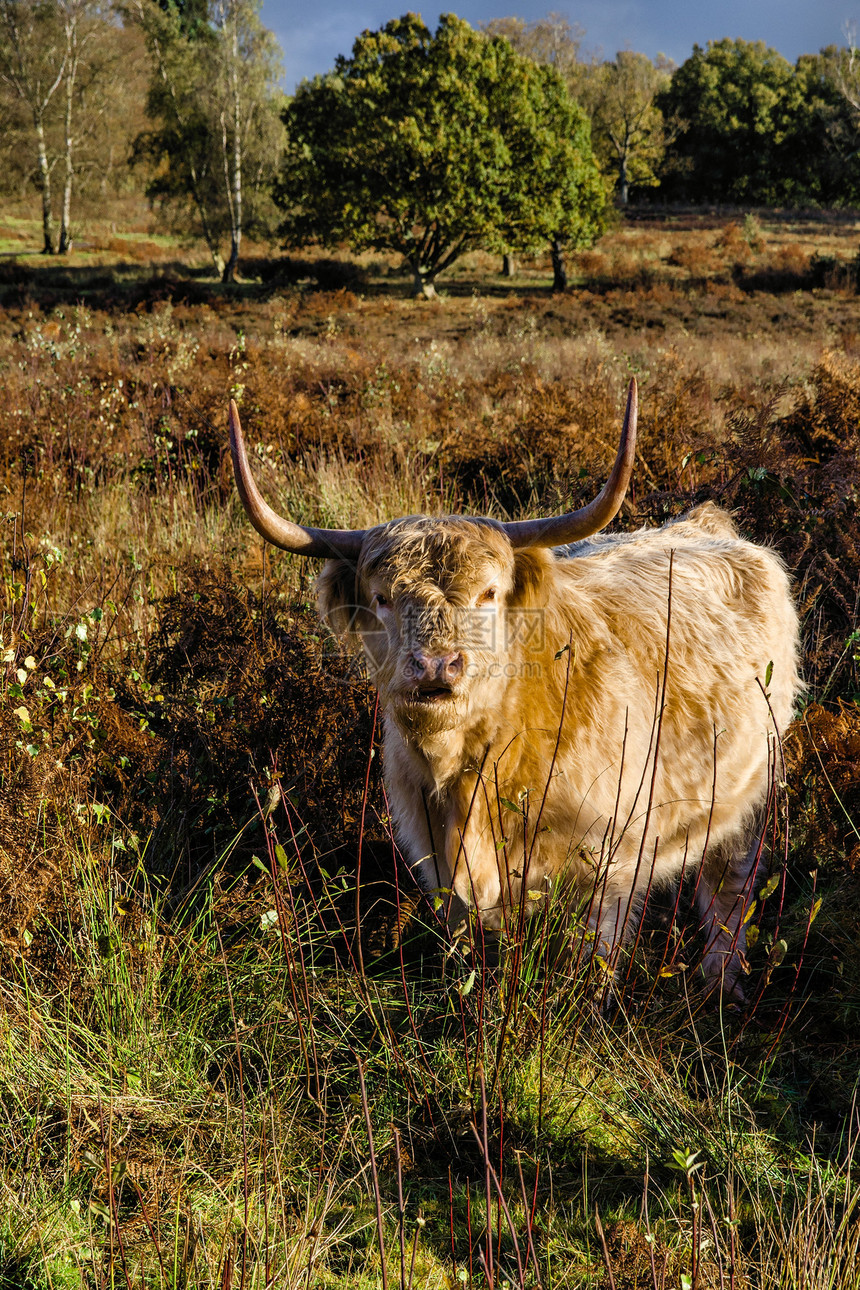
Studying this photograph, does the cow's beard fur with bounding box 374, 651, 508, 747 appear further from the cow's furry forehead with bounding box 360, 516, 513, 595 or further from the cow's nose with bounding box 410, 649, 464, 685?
the cow's furry forehead with bounding box 360, 516, 513, 595

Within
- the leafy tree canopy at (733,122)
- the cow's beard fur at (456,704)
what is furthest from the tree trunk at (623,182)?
the cow's beard fur at (456,704)

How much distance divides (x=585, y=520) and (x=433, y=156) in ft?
98.0

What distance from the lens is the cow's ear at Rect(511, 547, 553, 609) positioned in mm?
2807

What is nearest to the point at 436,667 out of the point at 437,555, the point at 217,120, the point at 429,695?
the point at 429,695

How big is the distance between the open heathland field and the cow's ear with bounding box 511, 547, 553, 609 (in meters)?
0.70

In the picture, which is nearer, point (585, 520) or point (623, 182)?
point (585, 520)

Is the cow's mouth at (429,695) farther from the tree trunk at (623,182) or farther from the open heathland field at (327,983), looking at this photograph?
the tree trunk at (623,182)

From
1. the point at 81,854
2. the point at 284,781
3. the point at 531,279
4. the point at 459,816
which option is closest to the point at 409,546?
the point at 459,816

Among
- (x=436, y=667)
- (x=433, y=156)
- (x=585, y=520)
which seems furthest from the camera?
(x=433, y=156)

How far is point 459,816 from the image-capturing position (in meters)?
2.81

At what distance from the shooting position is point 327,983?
283 cm

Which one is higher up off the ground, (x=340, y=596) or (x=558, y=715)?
(x=340, y=596)

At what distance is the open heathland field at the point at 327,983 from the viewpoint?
2.05 m

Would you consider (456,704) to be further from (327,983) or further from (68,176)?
(68,176)
